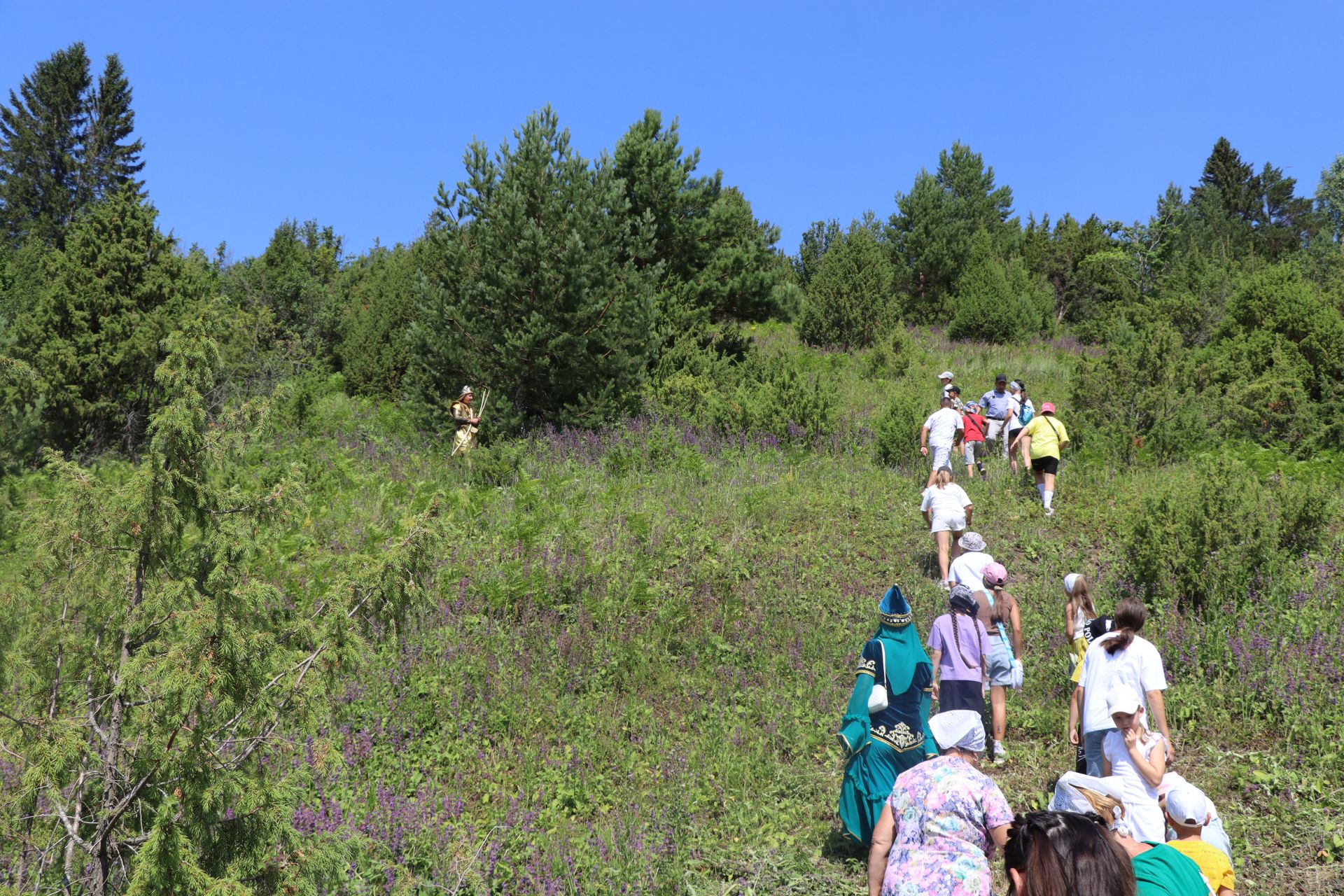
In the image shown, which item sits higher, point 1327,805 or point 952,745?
point 952,745

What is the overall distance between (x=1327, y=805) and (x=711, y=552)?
19.5ft

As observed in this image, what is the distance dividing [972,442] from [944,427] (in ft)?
7.91

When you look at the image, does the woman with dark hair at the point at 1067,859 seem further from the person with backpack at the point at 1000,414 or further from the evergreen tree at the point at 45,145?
the evergreen tree at the point at 45,145

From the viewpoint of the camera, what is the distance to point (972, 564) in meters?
7.04

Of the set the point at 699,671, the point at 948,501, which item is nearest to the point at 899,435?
the point at 948,501

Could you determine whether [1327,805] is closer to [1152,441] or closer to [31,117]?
[1152,441]

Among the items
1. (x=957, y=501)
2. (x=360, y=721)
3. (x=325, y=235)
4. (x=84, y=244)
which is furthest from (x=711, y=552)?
(x=325, y=235)

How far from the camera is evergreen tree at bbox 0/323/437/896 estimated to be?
2.98 m

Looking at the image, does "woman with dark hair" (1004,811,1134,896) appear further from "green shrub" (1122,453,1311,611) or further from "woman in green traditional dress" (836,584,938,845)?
"green shrub" (1122,453,1311,611)

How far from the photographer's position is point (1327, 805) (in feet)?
18.4

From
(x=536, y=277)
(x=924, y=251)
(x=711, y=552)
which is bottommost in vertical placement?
(x=711, y=552)

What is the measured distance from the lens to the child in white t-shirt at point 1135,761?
423 cm

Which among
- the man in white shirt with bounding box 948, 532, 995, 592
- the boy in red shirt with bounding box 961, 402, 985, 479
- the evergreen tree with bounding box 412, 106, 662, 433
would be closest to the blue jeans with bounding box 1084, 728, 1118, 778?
the man in white shirt with bounding box 948, 532, 995, 592

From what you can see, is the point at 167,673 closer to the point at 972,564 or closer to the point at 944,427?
the point at 972,564
